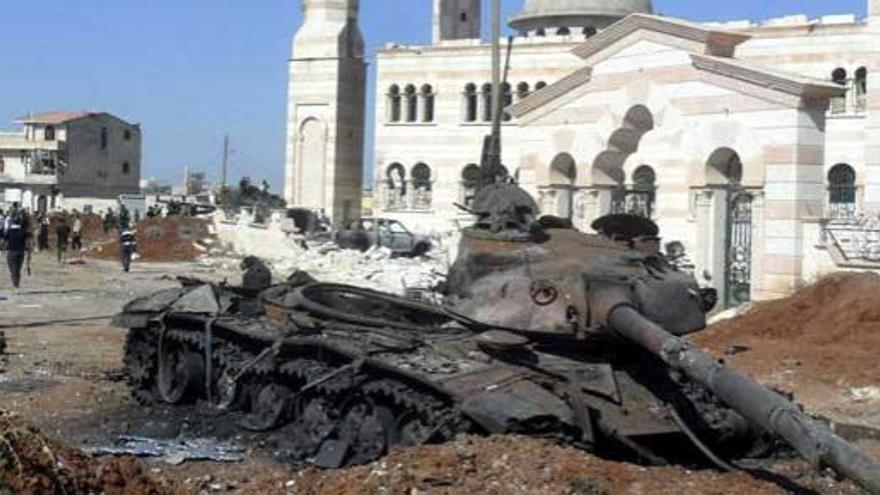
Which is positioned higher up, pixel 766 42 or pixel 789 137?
pixel 766 42

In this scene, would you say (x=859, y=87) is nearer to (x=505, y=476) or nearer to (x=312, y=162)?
(x=312, y=162)

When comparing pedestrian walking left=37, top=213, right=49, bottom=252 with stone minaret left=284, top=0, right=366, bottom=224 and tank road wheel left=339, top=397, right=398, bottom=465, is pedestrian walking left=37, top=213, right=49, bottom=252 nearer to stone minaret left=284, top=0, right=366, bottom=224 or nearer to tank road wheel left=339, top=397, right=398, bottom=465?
stone minaret left=284, top=0, right=366, bottom=224

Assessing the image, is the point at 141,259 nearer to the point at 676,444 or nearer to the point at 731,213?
the point at 731,213

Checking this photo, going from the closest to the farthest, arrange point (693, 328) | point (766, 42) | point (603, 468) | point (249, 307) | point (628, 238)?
1. point (603, 468)
2. point (693, 328)
3. point (628, 238)
4. point (249, 307)
5. point (766, 42)

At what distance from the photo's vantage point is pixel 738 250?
901 inches

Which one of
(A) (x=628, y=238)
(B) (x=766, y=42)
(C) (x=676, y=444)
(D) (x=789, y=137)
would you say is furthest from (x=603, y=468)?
(B) (x=766, y=42)

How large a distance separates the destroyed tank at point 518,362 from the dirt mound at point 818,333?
604 cm

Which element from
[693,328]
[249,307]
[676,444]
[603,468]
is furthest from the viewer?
[249,307]

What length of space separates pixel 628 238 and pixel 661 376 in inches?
71.7

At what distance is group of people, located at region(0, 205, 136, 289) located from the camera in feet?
91.5

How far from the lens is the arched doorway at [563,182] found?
25.4 meters

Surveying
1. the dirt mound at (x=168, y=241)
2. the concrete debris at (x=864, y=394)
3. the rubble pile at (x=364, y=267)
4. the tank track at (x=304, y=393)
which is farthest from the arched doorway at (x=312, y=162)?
the tank track at (x=304, y=393)

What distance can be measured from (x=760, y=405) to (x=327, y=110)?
50.1 meters

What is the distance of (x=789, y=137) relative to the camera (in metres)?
20.9
